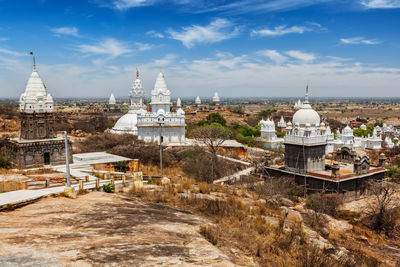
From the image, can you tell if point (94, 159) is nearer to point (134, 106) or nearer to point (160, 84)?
point (160, 84)

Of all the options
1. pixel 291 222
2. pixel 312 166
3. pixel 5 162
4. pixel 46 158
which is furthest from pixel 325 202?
pixel 5 162

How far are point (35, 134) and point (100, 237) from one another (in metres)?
16.7

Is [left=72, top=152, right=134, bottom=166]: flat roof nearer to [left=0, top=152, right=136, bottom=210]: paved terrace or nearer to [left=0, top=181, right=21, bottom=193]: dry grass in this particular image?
[left=0, top=152, right=136, bottom=210]: paved terrace

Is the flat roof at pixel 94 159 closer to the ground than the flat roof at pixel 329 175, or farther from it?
farther from it

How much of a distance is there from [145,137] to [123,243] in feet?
98.0

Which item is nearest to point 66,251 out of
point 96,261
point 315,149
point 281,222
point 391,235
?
point 96,261

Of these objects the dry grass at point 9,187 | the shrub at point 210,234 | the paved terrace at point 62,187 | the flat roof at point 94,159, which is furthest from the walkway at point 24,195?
the flat roof at point 94,159

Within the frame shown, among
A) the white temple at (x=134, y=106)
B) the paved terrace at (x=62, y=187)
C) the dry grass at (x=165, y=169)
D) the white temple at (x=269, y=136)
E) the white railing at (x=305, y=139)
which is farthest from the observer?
the white temple at (x=269, y=136)

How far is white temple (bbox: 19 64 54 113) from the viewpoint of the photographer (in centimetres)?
2184

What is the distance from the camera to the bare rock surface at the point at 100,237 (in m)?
6.72

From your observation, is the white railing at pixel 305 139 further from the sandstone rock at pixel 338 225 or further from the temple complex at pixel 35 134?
the temple complex at pixel 35 134

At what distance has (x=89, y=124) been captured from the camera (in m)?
58.2

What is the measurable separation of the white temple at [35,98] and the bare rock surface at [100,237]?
1264 cm

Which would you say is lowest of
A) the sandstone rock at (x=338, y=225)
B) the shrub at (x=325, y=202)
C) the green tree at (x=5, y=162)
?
the sandstone rock at (x=338, y=225)
